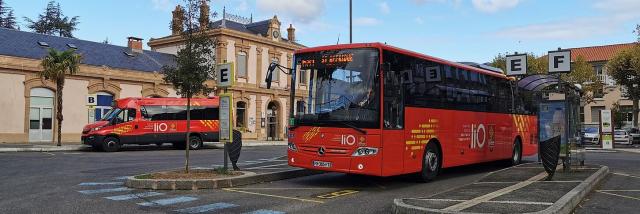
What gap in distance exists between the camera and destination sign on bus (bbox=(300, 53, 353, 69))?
39.4ft

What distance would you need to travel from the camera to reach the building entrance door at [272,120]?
49.8m

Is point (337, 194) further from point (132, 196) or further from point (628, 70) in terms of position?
point (628, 70)

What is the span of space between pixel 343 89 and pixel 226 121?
10.3 ft

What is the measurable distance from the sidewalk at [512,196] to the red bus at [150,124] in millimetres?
19964

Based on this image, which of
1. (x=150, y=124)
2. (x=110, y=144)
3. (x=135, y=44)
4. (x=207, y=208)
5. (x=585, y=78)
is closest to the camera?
(x=207, y=208)

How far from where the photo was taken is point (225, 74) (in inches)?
523

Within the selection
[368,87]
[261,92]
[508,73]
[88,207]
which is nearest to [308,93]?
[368,87]

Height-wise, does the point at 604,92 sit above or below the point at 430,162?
above

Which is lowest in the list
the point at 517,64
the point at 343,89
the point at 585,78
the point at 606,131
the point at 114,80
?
the point at 606,131

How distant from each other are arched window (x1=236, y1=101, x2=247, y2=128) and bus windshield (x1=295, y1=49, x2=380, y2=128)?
34.6m

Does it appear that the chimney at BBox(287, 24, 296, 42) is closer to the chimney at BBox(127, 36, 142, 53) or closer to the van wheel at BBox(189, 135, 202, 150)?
the chimney at BBox(127, 36, 142, 53)

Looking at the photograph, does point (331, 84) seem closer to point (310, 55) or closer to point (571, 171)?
point (310, 55)

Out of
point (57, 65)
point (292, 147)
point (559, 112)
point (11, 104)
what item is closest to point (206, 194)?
point (292, 147)

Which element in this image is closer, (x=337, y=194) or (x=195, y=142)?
(x=337, y=194)
